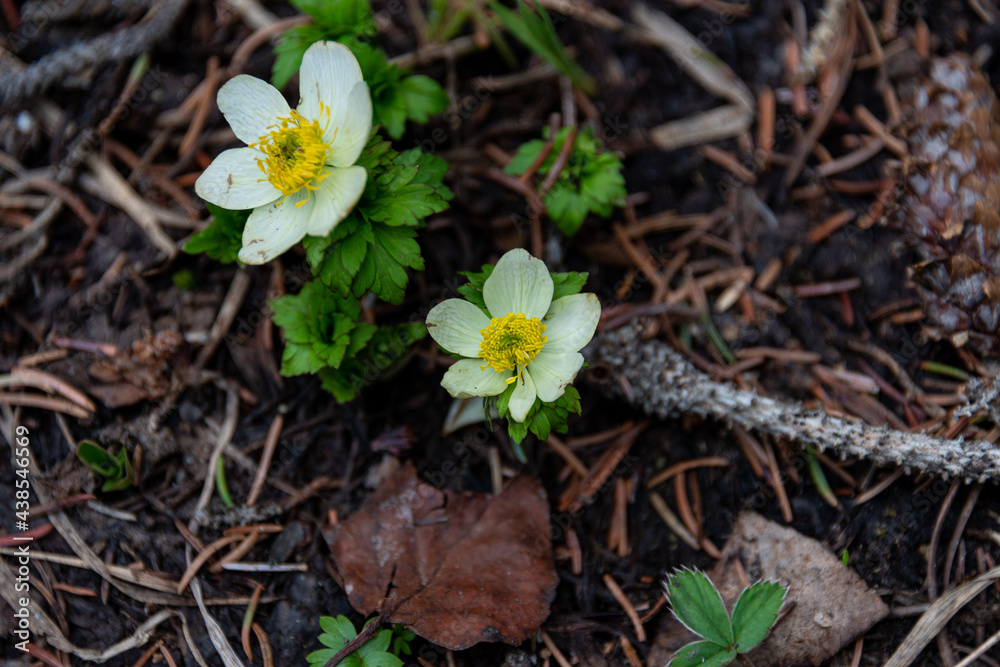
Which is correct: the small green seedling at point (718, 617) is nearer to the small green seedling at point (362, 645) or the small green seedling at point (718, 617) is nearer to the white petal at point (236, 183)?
the small green seedling at point (362, 645)

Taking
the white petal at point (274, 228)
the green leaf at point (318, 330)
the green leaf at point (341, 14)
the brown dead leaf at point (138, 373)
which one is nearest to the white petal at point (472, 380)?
the green leaf at point (318, 330)

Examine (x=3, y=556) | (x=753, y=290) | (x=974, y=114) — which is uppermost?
(x=974, y=114)

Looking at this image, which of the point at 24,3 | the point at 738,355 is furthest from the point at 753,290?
the point at 24,3

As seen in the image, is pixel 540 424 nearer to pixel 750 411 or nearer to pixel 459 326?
pixel 459 326

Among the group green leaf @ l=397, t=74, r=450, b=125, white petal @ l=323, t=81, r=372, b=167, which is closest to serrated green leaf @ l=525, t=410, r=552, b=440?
white petal @ l=323, t=81, r=372, b=167

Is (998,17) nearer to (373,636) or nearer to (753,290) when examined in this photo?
(753,290)

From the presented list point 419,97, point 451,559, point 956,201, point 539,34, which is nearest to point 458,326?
point 451,559
